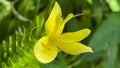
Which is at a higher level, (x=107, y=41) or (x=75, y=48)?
(x=75, y=48)

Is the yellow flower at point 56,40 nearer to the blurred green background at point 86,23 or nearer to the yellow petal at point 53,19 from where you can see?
the yellow petal at point 53,19

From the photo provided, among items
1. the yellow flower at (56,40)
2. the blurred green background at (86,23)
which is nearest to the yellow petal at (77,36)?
the yellow flower at (56,40)

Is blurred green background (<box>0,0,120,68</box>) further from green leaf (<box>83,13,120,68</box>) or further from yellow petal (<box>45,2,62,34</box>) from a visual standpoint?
yellow petal (<box>45,2,62,34</box>)

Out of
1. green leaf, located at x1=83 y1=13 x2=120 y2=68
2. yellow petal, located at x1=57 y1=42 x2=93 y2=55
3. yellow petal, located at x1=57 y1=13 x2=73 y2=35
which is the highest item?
yellow petal, located at x1=57 y1=13 x2=73 y2=35

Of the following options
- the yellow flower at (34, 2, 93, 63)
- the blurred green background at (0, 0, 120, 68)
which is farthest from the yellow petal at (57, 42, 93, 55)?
the blurred green background at (0, 0, 120, 68)

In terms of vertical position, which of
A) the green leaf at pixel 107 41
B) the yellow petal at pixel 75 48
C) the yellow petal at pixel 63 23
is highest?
the yellow petal at pixel 63 23

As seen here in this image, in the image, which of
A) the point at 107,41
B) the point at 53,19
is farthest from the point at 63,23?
the point at 107,41

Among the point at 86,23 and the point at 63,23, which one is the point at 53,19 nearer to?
the point at 63,23
